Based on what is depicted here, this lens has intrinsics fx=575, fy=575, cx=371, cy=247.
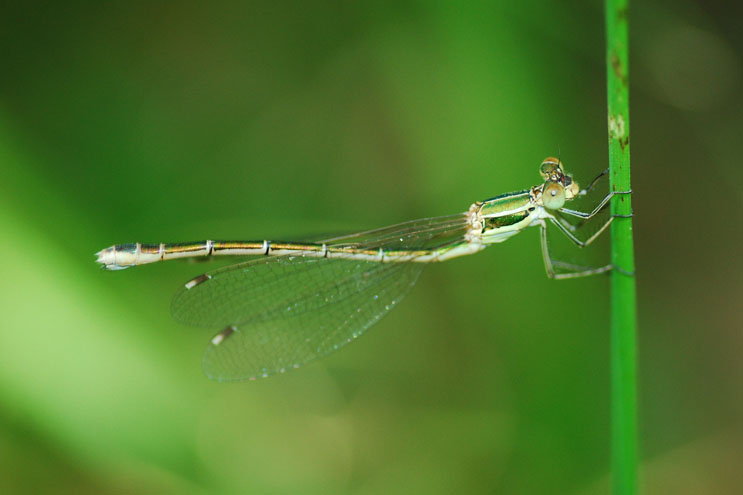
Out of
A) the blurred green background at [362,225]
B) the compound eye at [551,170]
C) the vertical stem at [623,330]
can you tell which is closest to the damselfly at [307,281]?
the compound eye at [551,170]

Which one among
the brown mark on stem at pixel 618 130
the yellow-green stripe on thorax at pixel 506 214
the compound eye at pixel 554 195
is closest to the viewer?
the brown mark on stem at pixel 618 130

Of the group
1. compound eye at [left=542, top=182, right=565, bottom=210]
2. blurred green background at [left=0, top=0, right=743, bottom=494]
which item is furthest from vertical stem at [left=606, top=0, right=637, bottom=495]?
blurred green background at [left=0, top=0, right=743, bottom=494]

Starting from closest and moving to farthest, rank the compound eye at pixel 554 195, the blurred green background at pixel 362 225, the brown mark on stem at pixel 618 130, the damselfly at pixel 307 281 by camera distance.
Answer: the brown mark on stem at pixel 618 130
the compound eye at pixel 554 195
the damselfly at pixel 307 281
the blurred green background at pixel 362 225

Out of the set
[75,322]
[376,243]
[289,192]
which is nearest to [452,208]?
[376,243]

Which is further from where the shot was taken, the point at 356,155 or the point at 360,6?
the point at 356,155

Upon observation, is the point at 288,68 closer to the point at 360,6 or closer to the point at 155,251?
the point at 360,6

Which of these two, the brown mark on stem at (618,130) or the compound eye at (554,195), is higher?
the compound eye at (554,195)

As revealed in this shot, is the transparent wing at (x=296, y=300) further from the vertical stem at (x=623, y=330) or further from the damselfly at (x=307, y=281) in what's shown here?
the vertical stem at (x=623, y=330)

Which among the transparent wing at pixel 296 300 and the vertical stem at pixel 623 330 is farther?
the transparent wing at pixel 296 300
